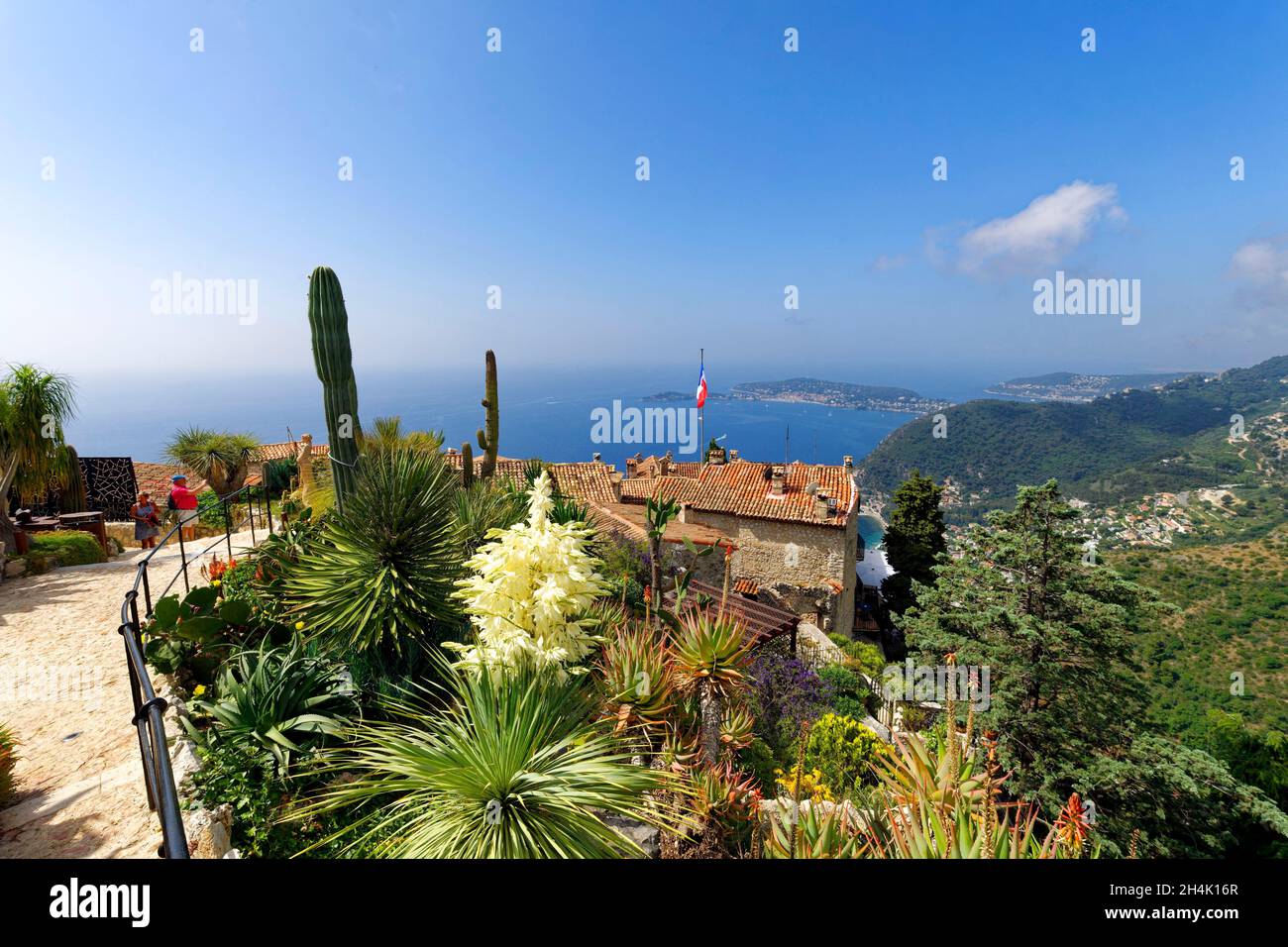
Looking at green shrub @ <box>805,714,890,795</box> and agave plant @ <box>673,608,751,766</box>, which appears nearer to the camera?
agave plant @ <box>673,608,751,766</box>

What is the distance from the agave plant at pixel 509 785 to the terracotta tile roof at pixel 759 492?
19.0 metres

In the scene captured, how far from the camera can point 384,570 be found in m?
5.29

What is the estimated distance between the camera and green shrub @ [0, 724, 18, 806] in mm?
4277

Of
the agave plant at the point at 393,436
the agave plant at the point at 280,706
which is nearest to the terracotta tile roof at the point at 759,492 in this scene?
the agave plant at the point at 393,436

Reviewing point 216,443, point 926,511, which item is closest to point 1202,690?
point 926,511

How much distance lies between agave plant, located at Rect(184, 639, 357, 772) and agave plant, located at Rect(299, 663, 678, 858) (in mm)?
1592

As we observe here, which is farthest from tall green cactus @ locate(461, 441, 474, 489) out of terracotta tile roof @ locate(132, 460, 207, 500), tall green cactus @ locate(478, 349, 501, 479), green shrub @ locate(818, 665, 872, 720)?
terracotta tile roof @ locate(132, 460, 207, 500)

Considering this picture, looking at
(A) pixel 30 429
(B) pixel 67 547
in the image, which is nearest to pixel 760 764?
(B) pixel 67 547

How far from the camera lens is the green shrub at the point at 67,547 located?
10414 mm

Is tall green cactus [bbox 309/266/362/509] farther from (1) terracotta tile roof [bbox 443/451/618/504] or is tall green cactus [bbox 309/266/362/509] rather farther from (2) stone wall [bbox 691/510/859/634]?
(2) stone wall [bbox 691/510/859/634]

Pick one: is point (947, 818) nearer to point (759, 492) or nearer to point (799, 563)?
point (799, 563)
